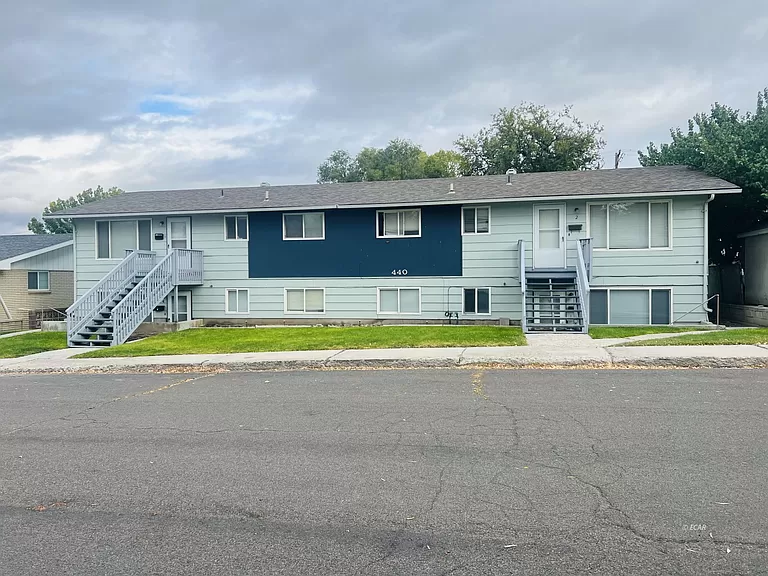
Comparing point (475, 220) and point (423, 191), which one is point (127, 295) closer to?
point (423, 191)

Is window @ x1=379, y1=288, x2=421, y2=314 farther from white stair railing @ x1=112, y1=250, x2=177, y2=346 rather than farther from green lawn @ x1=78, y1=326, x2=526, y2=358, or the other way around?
white stair railing @ x1=112, y1=250, x2=177, y2=346

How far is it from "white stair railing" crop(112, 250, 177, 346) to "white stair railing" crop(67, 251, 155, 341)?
74 centimetres

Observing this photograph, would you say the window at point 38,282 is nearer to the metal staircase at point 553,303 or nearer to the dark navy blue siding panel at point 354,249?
the dark navy blue siding panel at point 354,249

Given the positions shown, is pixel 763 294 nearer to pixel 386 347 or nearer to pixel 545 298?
pixel 545 298

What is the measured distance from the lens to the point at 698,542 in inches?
167

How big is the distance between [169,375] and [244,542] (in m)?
8.99

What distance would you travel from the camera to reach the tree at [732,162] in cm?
1997

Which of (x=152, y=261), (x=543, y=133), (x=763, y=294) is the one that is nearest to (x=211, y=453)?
(x=152, y=261)

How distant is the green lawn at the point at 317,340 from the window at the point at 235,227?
14.7 feet

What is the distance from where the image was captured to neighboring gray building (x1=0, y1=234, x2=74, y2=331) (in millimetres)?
29344

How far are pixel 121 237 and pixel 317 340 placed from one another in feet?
36.4

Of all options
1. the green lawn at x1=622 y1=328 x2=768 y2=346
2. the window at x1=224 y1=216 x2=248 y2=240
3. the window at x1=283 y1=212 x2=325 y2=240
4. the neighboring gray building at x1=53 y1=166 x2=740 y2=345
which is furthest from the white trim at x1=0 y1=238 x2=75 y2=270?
the green lawn at x1=622 y1=328 x2=768 y2=346

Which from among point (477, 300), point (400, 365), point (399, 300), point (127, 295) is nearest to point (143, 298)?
point (127, 295)

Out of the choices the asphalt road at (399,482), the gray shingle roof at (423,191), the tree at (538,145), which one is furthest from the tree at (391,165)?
the asphalt road at (399,482)
